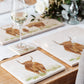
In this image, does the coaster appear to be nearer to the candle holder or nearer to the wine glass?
the wine glass

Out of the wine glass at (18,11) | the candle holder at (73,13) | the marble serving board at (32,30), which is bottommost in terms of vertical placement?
the marble serving board at (32,30)

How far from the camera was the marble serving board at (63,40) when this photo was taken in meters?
1.46

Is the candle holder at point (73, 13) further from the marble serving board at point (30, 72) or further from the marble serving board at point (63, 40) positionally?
the marble serving board at point (30, 72)

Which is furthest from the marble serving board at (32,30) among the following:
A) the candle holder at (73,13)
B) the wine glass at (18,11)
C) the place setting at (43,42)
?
the wine glass at (18,11)

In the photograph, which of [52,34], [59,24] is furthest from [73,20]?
[52,34]

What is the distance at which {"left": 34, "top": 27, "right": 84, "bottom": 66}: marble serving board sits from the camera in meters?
1.46

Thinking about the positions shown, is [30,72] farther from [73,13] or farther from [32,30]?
[73,13]

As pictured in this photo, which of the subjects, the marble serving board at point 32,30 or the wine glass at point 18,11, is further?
the marble serving board at point 32,30

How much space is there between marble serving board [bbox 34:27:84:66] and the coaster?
5 cm

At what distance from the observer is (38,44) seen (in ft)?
5.35

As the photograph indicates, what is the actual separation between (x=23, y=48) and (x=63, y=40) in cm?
28

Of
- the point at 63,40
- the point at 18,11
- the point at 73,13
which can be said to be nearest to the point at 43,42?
the point at 63,40

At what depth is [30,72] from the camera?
51.6 inches

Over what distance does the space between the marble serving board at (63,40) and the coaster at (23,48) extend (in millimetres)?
53
